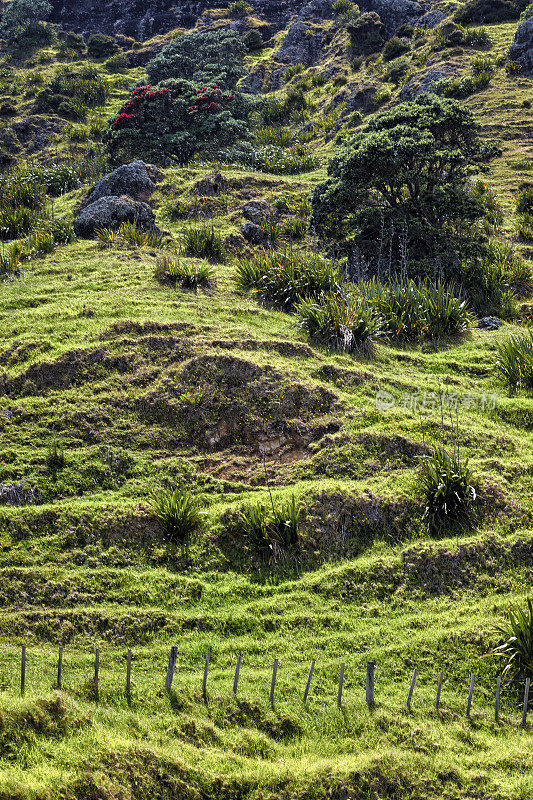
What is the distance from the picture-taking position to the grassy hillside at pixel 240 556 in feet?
18.6

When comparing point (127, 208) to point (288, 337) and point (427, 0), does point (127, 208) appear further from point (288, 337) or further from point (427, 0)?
point (427, 0)

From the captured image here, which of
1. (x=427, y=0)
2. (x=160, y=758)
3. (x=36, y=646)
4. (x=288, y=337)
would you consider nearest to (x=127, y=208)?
(x=288, y=337)

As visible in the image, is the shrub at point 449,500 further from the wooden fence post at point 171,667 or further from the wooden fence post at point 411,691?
the wooden fence post at point 171,667

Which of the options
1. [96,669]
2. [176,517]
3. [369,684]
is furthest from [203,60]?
[369,684]

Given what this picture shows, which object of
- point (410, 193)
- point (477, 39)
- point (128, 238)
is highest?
point (477, 39)

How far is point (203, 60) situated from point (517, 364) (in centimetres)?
3423

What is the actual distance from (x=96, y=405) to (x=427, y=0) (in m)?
45.7

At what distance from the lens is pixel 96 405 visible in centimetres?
1027

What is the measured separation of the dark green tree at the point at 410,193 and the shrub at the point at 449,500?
27.4ft

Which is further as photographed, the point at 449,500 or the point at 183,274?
the point at 183,274

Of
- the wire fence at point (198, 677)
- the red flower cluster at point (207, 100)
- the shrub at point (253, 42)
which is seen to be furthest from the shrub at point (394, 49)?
the wire fence at point (198, 677)

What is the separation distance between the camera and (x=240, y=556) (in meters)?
8.41

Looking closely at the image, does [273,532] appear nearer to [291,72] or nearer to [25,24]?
[291,72]

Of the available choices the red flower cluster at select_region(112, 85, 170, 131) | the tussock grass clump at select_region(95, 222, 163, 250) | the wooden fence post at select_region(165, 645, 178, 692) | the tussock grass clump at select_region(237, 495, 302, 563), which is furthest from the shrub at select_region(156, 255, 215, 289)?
the red flower cluster at select_region(112, 85, 170, 131)
